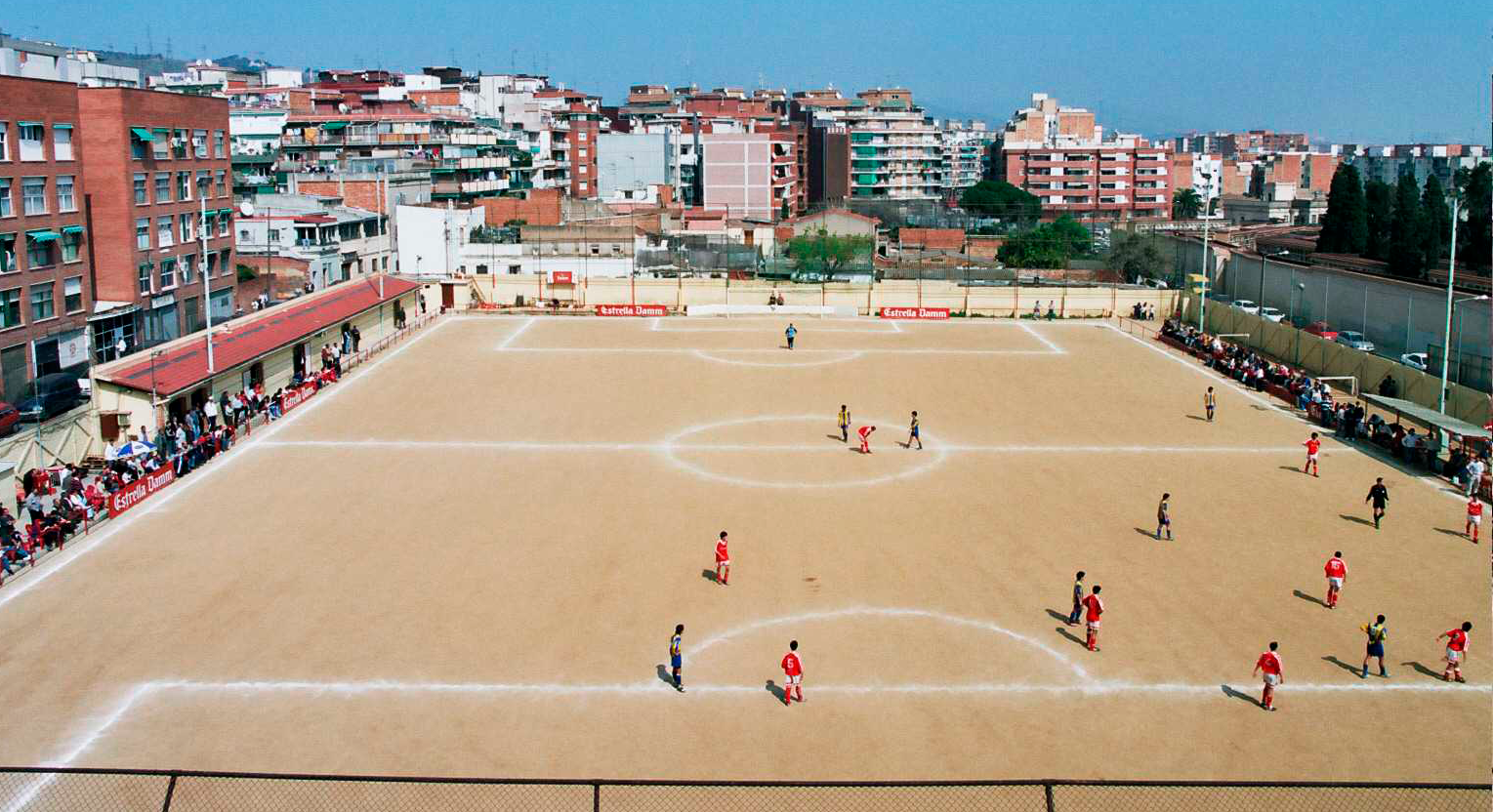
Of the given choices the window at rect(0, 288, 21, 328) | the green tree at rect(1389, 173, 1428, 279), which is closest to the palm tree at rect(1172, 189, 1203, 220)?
the green tree at rect(1389, 173, 1428, 279)

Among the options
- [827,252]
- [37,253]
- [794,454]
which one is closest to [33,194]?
[37,253]

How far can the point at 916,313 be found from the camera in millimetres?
54844

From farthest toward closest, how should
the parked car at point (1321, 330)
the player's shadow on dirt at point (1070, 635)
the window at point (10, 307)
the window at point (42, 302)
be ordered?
the parked car at point (1321, 330) → the window at point (42, 302) → the window at point (10, 307) → the player's shadow on dirt at point (1070, 635)

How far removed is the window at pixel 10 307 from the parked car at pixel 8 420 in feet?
22.7

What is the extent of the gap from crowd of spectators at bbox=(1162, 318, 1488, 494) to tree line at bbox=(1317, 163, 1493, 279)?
9.33 meters

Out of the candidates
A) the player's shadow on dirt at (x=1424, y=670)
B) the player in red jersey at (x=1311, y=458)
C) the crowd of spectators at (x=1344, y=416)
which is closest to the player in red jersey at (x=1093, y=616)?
the player's shadow on dirt at (x=1424, y=670)

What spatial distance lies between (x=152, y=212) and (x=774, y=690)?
35476 millimetres

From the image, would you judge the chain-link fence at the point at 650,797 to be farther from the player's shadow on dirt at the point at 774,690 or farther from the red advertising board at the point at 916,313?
the red advertising board at the point at 916,313

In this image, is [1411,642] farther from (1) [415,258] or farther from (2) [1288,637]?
(1) [415,258]

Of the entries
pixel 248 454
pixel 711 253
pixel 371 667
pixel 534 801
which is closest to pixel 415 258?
pixel 711 253

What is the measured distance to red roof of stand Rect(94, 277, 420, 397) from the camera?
29.7m

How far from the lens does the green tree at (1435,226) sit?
51.2 metres

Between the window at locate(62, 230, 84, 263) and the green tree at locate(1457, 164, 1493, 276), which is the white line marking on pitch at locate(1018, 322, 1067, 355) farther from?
the window at locate(62, 230, 84, 263)

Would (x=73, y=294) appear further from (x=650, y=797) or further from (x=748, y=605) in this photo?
(x=650, y=797)
